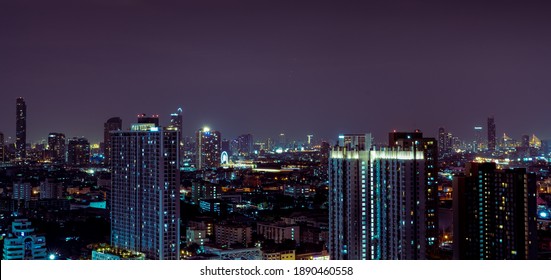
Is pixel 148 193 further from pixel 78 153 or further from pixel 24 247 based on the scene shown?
pixel 78 153

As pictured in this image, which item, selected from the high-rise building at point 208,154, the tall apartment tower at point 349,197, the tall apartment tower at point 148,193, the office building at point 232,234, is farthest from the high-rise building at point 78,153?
the tall apartment tower at point 349,197

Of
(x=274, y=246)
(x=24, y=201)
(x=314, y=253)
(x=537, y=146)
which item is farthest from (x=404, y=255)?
(x=24, y=201)

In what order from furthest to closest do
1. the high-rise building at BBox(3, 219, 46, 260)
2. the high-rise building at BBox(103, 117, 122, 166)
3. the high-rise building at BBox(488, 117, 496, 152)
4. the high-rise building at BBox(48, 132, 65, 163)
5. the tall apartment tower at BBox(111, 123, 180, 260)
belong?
the high-rise building at BBox(48, 132, 65, 163), the tall apartment tower at BBox(111, 123, 180, 260), the high-rise building at BBox(3, 219, 46, 260), the high-rise building at BBox(103, 117, 122, 166), the high-rise building at BBox(488, 117, 496, 152)

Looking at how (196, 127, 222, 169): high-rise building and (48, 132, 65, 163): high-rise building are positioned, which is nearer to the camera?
(48, 132, 65, 163): high-rise building

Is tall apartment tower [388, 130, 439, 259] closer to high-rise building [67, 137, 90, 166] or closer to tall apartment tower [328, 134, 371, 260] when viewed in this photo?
tall apartment tower [328, 134, 371, 260]

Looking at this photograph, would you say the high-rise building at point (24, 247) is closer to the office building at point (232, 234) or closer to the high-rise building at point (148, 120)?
the high-rise building at point (148, 120)

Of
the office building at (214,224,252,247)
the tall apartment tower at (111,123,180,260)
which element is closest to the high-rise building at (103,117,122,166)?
the tall apartment tower at (111,123,180,260)

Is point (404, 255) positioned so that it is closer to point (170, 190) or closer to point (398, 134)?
point (398, 134)
